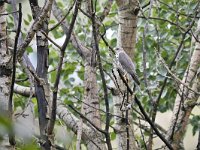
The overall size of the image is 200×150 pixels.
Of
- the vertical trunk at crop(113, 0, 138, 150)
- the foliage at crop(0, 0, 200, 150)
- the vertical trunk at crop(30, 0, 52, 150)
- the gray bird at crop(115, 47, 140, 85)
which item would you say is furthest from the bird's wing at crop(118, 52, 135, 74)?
the foliage at crop(0, 0, 200, 150)

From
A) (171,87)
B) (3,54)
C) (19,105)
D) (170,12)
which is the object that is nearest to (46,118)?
(3,54)

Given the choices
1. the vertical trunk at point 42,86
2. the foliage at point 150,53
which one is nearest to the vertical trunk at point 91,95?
the vertical trunk at point 42,86

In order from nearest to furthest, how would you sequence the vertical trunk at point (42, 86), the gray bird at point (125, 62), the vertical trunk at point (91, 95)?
the vertical trunk at point (42, 86) → the gray bird at point (125, 62) → the vertical trunk at point (91, 95)

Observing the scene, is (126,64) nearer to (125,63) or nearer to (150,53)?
(125,63)

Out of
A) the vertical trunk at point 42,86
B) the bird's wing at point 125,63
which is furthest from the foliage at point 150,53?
the vertical trunk at point 42,86

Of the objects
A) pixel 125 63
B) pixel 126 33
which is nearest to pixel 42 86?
pixel 125 63

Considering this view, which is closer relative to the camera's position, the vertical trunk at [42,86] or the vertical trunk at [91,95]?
the vertical trunk at [42,86]

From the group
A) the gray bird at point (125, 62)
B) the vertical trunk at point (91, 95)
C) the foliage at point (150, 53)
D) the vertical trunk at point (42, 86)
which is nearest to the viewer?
the vertical trunk at point (42, 86)

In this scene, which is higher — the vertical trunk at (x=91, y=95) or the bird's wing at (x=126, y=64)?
the bird's wing at (x=126, y=64)

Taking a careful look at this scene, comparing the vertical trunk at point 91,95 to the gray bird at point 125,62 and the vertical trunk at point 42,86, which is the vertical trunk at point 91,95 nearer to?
the gray bird at point 125,62

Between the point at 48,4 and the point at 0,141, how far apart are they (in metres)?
0.69

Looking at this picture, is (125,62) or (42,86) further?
(125,62)

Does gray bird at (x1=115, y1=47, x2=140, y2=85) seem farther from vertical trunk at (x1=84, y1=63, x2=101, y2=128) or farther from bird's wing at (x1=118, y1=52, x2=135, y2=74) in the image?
vertical trunk at (x1=84, y1=63, x2=101, y2=128)

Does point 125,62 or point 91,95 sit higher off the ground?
point 125,62
